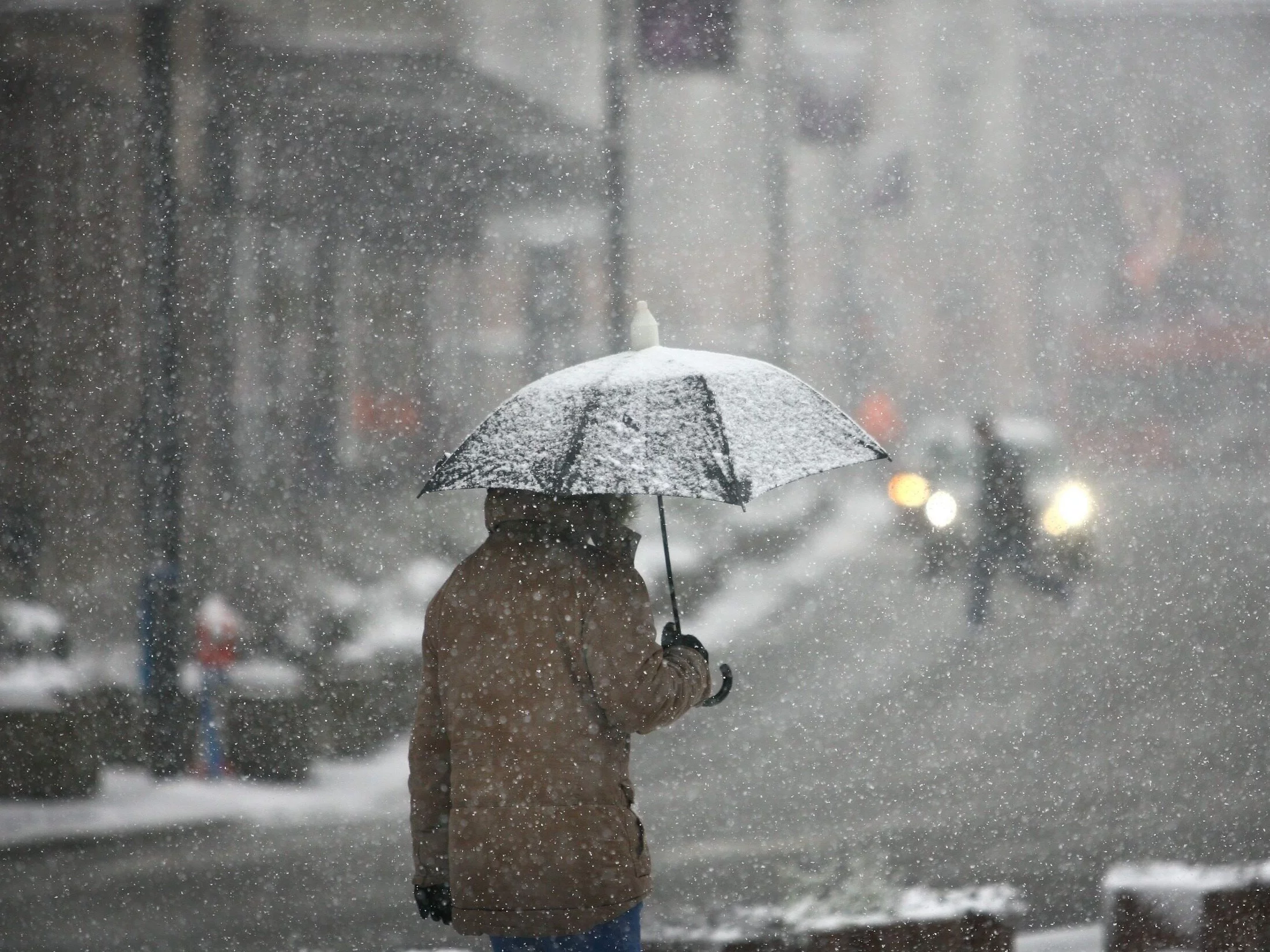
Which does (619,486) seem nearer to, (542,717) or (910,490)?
(542,717)

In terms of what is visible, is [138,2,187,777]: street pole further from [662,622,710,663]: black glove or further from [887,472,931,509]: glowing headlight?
[887,472,931,509]: glowing headlight

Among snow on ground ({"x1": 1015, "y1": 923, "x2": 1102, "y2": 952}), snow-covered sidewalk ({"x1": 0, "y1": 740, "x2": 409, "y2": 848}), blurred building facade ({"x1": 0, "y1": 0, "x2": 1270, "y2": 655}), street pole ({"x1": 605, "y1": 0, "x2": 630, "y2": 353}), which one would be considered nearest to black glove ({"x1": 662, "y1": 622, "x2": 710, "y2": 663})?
snow on ground ({"x1": 1015, "y1": 923, "x2": 1102, "y2": 952})

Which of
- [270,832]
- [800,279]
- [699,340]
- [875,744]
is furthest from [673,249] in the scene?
[270,832]

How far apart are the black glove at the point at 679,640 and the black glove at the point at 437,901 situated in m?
0.62

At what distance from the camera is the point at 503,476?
2.11 metres

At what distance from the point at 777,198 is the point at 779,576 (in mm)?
6924

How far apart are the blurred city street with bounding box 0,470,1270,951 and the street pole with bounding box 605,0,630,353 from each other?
2.90m

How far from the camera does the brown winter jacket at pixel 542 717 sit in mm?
2092

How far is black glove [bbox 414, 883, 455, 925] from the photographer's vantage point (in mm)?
2291

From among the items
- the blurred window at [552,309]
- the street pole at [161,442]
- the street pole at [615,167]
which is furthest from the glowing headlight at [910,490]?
the street pole at [161,442]

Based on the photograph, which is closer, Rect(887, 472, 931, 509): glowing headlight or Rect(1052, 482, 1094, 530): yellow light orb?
Rect(1052, 482, 1094, 530): yellow light orb

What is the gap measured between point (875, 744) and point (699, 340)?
7.13m

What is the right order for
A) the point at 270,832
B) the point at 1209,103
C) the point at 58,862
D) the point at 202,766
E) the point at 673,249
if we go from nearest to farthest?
the point at 58,862 → the point at 270,832 → the point at 202,766 → the point at 1209,103 → the point at 673,249

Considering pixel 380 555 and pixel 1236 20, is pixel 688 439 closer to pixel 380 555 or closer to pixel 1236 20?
pixel 380 555
